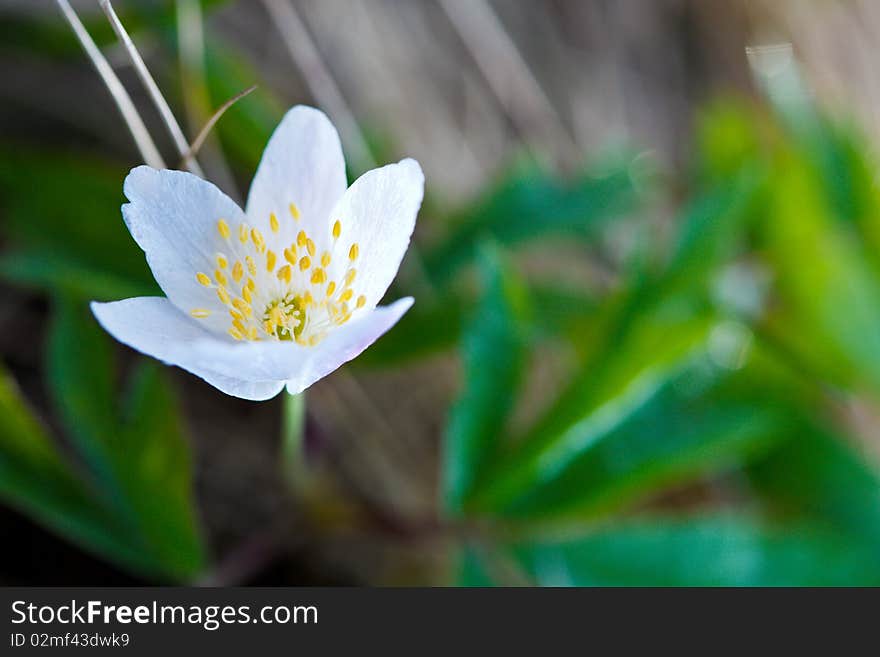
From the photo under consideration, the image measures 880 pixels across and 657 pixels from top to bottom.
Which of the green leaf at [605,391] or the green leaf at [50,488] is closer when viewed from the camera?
the green leaf at [50,488]

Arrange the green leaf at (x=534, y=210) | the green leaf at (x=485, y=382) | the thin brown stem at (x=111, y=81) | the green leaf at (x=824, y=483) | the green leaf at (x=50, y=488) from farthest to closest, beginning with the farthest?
the green leaf at (x=824, y=483)
the green leaf at (x=534, y=210)
the green leaf at (x=485, y=382)
the green leaf at (x=50, y=488)
the thin brown stem at (x=111, y=81)

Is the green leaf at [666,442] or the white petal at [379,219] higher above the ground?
the green leaf at [666,442]

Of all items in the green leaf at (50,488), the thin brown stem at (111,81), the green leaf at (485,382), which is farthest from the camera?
the green leaf at (485,382)

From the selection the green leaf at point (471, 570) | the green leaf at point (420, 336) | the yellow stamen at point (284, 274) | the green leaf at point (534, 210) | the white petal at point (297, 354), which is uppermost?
the green leaf at point (534, 210)

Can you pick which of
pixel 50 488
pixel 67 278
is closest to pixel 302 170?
pixel 67 278

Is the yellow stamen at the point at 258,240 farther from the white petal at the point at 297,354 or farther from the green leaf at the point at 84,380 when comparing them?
the green leaf at the point at 84,380

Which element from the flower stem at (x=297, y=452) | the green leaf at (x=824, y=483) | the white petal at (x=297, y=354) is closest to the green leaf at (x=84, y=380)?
the flower stem at (x=297, y=452)

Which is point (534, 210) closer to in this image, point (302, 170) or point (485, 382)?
point (485, 382)
